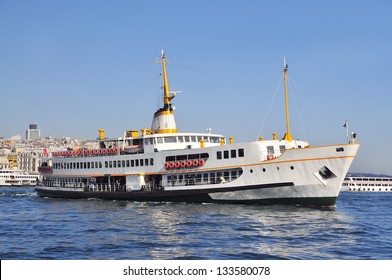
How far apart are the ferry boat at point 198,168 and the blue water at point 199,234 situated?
1.81 metres

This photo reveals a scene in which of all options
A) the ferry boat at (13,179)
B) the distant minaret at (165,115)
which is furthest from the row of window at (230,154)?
the ferry boat at (13,179)

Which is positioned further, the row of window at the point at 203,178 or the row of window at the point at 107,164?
the row of window at the point at 107,164

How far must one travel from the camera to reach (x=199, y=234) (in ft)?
64.3

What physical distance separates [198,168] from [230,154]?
9.98 ft

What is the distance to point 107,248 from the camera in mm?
16656

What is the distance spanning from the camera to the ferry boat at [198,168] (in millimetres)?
29031

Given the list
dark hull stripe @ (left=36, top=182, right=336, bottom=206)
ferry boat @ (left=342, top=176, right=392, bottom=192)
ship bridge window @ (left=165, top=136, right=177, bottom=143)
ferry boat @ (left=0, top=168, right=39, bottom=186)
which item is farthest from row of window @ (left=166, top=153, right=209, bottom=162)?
ferry boat @ (left=0, top=168, right=39, bottom=186)

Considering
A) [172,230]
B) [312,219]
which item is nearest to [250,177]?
[312,219]

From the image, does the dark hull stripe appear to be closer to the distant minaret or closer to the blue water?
the blue water

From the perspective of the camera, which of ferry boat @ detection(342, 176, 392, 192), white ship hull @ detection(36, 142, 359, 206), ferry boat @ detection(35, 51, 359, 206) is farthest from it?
ferry boat @ detection(342, 176, 392, 192)

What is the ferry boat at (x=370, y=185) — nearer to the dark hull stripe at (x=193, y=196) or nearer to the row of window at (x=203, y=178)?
the row of window at (x=203, y=178)

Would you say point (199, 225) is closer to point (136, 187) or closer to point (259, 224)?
point (259, 224)

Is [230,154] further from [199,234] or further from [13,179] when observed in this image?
[13,179]

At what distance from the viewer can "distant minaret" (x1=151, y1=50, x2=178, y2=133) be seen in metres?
40.3
